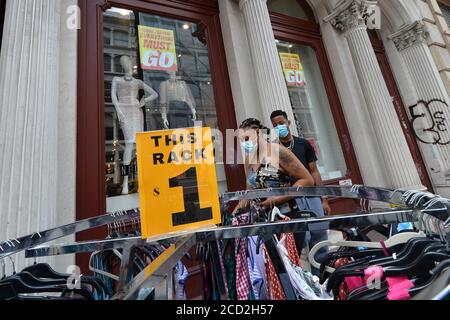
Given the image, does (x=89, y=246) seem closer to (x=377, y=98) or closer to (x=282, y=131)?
(x=282, y=131)

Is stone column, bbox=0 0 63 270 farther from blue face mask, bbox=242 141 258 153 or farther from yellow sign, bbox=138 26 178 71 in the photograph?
blue face mask, bbox=242 141 258 153

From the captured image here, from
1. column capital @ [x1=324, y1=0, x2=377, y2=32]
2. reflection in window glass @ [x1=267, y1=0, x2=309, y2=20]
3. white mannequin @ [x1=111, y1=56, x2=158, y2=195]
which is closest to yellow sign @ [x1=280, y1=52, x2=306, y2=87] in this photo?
reflection in window glass @ [x1=267, y1=0, x2=309, y2=20]

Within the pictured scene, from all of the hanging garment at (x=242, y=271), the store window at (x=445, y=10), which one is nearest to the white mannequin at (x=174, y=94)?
the hanging garment at (x=242, y=271)

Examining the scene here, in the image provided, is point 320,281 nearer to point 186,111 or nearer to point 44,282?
point 44,282

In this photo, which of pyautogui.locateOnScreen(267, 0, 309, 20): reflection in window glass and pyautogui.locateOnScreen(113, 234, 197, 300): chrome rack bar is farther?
pyautogui.locateOnScreen(267, 0, 309, 20): reflection in window glass

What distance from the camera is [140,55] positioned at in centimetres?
367

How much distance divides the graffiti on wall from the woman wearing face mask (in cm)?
649

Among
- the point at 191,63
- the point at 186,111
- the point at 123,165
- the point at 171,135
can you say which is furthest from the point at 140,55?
the point at 171,135

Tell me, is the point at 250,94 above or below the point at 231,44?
below

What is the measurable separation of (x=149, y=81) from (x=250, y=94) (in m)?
1.64

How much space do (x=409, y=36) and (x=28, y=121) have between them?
8715mm

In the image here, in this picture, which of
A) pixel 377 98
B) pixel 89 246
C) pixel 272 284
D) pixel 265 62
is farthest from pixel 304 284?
pixel 377 98

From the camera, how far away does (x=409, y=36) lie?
21.3 ft

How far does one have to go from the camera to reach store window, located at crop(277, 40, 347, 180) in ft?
16.5
